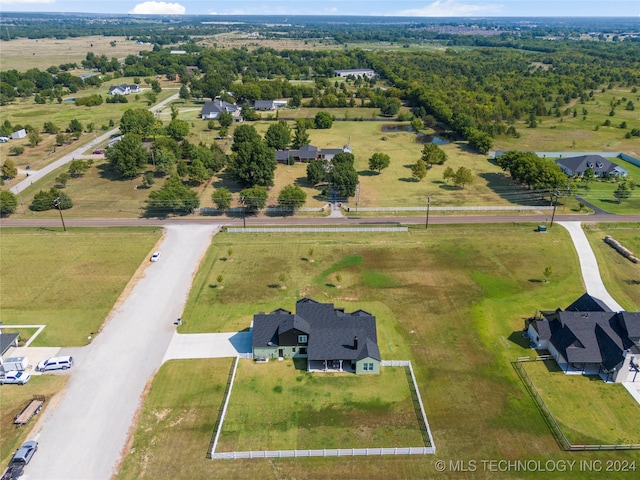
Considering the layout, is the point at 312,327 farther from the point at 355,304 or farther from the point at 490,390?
the point at 490,390

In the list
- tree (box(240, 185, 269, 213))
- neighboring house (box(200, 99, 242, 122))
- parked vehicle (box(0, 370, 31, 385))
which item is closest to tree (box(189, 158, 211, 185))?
tree (box(240, 185, 269, 213))

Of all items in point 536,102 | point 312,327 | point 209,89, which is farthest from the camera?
point 209,89

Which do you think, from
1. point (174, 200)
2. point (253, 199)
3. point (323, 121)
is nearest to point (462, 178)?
point (253, 199)

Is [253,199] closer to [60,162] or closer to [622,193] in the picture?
[60,162]

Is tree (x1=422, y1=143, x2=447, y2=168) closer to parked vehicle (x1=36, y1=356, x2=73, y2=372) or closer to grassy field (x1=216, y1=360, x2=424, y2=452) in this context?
grassy field (x1=216, y1=360, x2=424, y2=452)

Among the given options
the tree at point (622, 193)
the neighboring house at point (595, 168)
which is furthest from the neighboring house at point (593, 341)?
the neighboring house at point (595, 168)

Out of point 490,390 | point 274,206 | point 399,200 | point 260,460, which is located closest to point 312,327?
point 260,460
